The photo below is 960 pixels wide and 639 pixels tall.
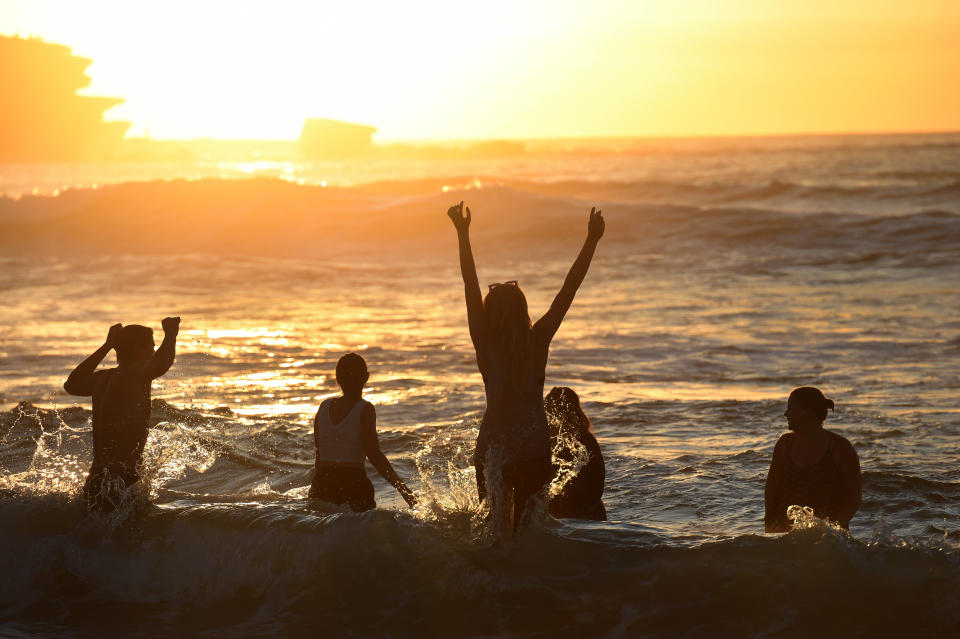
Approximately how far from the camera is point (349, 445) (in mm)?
5961

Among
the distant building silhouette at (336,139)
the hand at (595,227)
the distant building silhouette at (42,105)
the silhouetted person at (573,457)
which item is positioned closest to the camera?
the hand at (595,227)

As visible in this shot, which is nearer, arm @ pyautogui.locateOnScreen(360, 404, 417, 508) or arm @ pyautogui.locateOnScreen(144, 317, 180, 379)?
arm @ pyautogui.locateOnScreen(144, 317, 180, 379)

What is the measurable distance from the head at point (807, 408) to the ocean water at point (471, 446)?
617 mm

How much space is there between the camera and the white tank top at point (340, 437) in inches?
233

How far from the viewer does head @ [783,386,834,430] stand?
5.66m

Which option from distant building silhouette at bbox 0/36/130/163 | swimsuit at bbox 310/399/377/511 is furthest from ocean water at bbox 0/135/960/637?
distant building silhouette at bbox 0/36/130/163

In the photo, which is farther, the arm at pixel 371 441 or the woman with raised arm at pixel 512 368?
the arm at pixel 371 441

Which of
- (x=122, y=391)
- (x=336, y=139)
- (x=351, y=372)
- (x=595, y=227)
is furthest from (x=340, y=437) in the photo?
(x=336, y=139)

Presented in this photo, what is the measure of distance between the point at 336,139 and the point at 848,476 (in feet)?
537

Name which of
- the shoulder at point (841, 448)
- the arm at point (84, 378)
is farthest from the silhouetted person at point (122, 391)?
the shoulder at point (841, 448)

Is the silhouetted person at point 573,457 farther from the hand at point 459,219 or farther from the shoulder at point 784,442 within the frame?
the hand at point 459,219

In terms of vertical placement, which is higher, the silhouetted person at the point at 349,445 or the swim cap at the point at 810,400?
the swim cap at the point at 810,400

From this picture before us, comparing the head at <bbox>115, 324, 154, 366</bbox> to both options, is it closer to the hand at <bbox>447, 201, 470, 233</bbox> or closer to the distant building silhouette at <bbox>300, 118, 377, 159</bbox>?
the hand at <bbox>447, 201, 470, 233</bbox>

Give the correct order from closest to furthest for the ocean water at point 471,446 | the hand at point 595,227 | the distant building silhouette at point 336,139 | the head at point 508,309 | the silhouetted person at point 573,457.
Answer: the head at point 508,309
the hand at point 595,227
the ocean water at point 471,446
the silhouetted person at point 573,457
the distant building silhouette at point 336,139
